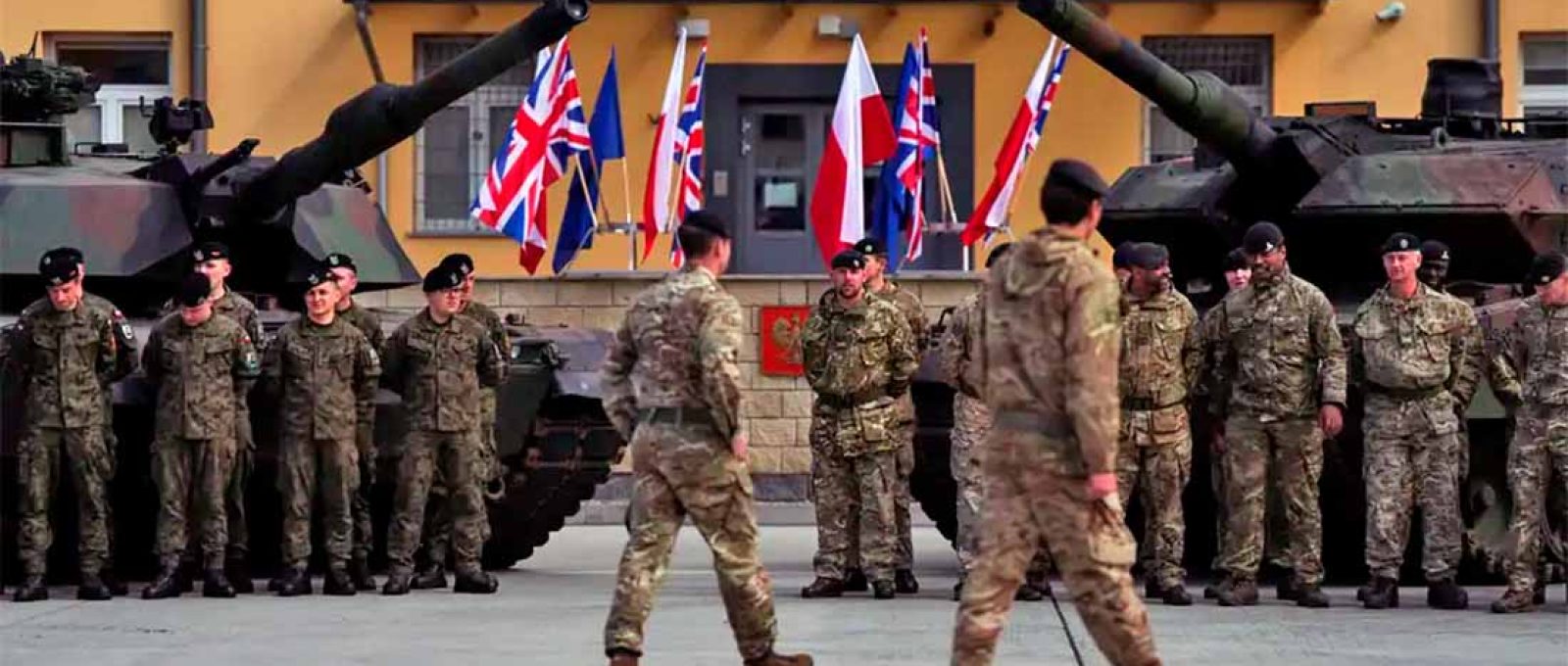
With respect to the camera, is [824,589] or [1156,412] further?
[824,589]

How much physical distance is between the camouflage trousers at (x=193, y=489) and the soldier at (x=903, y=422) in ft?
9.99

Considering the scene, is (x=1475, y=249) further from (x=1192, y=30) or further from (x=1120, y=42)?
(x=1192, y=30)

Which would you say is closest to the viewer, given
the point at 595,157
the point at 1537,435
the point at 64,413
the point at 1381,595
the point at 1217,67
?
the point at 1537,435

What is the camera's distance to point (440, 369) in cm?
1603

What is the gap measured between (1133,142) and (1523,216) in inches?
398

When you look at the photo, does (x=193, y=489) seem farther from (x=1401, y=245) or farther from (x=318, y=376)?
(x=1401, y=245)

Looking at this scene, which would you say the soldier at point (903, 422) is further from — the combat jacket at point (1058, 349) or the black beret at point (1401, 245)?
the combat jacket at point (1058, 349)

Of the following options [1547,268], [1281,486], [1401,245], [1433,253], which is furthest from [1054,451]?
[1433,253]

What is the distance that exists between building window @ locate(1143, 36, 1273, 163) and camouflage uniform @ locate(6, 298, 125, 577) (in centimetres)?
1321

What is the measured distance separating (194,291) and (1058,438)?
21.2 feet

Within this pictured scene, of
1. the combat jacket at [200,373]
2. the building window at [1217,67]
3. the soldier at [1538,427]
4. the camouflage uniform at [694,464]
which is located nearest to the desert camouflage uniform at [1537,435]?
the soldier at [1538,427]

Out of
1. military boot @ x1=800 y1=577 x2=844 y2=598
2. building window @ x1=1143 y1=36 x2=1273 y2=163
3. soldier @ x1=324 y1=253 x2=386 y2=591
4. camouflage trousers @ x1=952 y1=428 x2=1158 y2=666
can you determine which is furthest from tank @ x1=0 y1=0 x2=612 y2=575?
→ building window @ x1=1143 y1=36 x2=1273 y2=163

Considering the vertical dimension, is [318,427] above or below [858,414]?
below

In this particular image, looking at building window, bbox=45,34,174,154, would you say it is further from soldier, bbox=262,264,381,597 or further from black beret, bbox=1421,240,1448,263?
black beret, bbox=1421,240,1448,263
